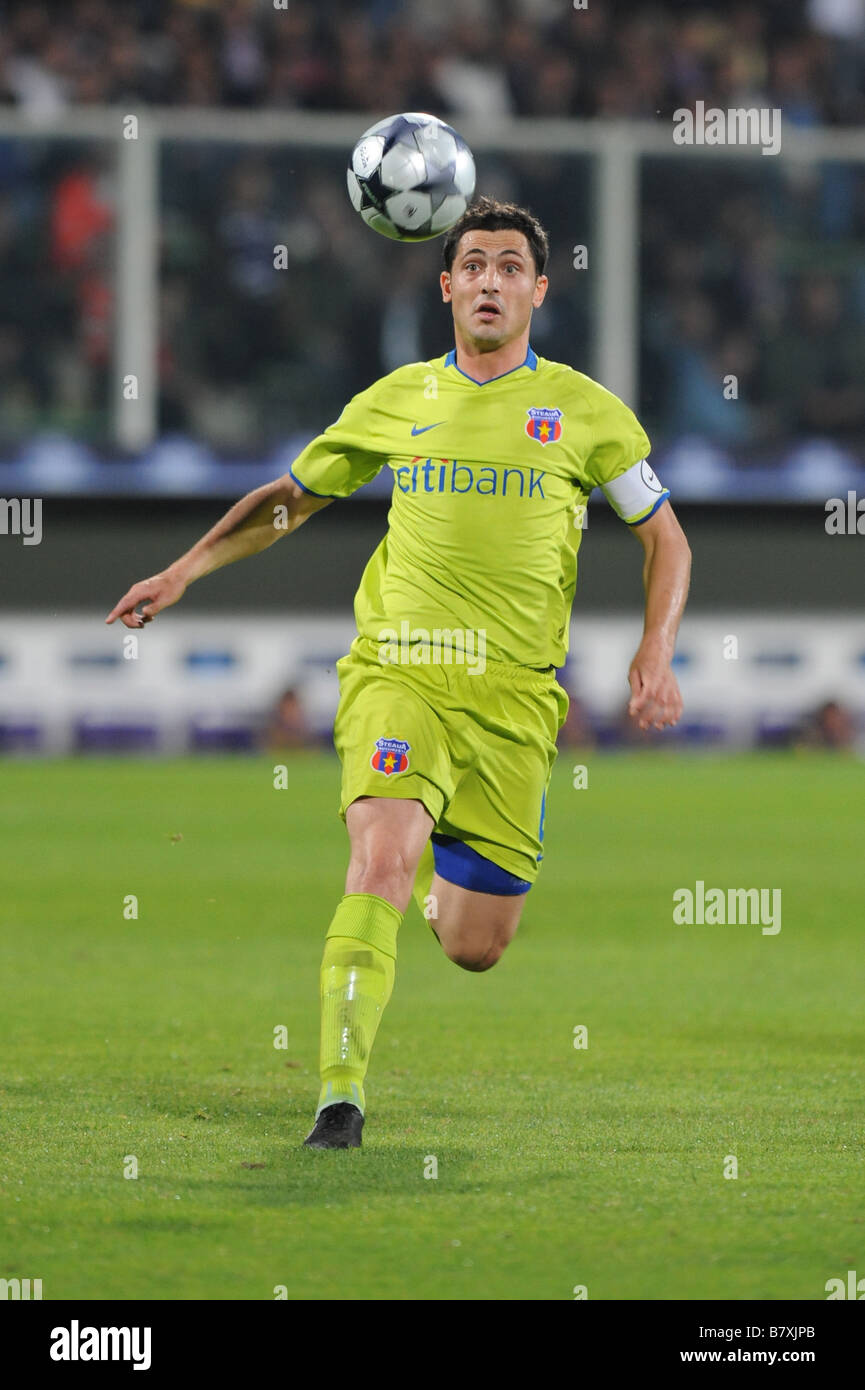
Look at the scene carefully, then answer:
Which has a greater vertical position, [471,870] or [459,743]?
[459,743]

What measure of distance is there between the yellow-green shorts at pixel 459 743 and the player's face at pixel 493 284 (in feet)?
3.07

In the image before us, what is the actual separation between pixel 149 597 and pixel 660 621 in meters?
1.39

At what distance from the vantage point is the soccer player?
5.83 metres

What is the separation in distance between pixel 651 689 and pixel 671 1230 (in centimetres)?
A: 160

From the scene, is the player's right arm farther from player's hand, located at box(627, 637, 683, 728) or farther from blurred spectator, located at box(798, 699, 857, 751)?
blurred spectator, located at box(798, 699, 857, 751)

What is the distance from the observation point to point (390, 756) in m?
5.68

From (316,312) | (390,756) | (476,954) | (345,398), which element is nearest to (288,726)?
(345,398)

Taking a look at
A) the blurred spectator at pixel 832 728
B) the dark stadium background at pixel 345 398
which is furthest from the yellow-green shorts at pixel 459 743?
the blurred spectator at pixel 832 728

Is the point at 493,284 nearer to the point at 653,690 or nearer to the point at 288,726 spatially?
the point at 653,690

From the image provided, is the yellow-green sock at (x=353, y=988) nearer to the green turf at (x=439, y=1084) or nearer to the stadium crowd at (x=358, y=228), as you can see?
the green turf at (x=439, y=1084)

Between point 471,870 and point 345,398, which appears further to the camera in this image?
point 345,398

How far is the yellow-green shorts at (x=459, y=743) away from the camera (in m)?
5.71

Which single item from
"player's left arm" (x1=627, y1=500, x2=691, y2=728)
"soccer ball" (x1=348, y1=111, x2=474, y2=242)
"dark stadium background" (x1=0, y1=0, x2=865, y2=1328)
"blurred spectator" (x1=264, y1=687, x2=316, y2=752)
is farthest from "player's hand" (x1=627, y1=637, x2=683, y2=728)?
"blurred spectator" (x1=264, y1=687, x2=316, y2=752)
